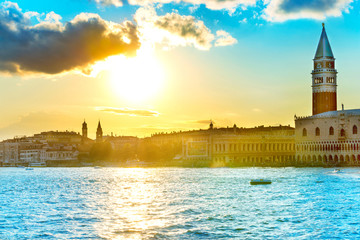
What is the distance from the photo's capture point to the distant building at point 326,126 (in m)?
99.3

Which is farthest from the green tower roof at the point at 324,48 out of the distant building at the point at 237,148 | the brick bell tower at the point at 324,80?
the distant building at the point at 237,148

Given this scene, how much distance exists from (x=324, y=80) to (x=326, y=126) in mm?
12457

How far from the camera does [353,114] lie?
98.9 metres

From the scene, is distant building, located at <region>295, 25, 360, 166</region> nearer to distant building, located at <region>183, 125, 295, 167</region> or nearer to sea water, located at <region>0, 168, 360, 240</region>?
distant building, located at <region>183, 125, 295, 167</region>

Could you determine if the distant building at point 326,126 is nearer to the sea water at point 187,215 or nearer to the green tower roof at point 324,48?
the green tower roof at point 324,48

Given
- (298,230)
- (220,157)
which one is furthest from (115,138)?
(298,230)

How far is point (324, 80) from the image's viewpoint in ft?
364

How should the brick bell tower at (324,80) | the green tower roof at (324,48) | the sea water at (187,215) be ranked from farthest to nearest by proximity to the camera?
the green tower roof at (324,48) < the brick bell tower at (324,80) < the sea water at (187,215)

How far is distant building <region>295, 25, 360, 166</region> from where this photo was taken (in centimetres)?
9927

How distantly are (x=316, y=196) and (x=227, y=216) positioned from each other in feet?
43.8

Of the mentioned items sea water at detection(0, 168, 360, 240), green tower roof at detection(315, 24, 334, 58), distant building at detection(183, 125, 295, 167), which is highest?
green tower roof at detection(315, 24, 334, 58)

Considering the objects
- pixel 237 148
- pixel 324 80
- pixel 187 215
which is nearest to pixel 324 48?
pixel 324 80

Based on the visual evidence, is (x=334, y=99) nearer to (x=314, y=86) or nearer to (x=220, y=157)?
(x=314, y=86)

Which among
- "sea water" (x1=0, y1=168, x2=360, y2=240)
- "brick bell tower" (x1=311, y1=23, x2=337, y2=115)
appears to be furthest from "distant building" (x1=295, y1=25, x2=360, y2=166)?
"sea water" (x1=0, y1=168, x2=360, y2=240)
